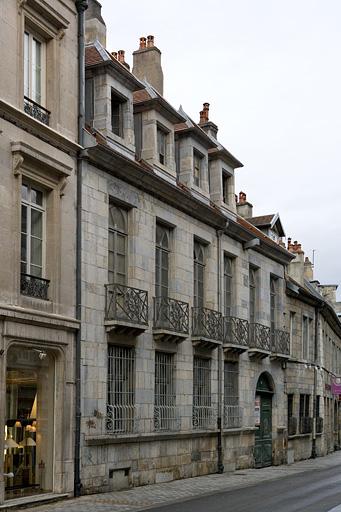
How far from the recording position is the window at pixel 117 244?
18.8 meters

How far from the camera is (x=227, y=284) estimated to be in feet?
83.5

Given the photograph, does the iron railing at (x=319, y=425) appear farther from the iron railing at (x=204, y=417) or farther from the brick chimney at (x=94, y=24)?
the brick chimney at (x=94, y=24)

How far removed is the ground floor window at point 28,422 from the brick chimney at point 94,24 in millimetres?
8490

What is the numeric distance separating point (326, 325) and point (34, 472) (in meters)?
26.1

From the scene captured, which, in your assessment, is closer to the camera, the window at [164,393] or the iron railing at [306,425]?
the window at [164,393]

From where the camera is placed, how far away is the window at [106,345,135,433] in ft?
59.9

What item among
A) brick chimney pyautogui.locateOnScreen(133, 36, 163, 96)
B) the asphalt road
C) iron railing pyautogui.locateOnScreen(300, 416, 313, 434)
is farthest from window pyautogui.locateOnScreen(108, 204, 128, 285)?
iron railing pyautogui.locateOnScreen(300, 416, 313, 434)

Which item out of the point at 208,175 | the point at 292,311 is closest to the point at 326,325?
the point at 292,311

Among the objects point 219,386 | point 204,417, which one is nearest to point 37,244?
point 204,417

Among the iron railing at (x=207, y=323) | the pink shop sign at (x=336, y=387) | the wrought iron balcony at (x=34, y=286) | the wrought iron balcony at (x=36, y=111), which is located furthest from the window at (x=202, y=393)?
the pink shop sign at (x=336, y=387)

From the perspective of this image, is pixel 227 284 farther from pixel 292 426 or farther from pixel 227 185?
pixel 292 426

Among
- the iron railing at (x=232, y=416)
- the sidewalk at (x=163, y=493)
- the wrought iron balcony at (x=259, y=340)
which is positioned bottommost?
the sidewalk at (x=163, y=493)

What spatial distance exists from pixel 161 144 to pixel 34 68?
20.0ft

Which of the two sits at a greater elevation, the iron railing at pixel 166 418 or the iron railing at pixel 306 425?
the iron railing at pixel 166 418
